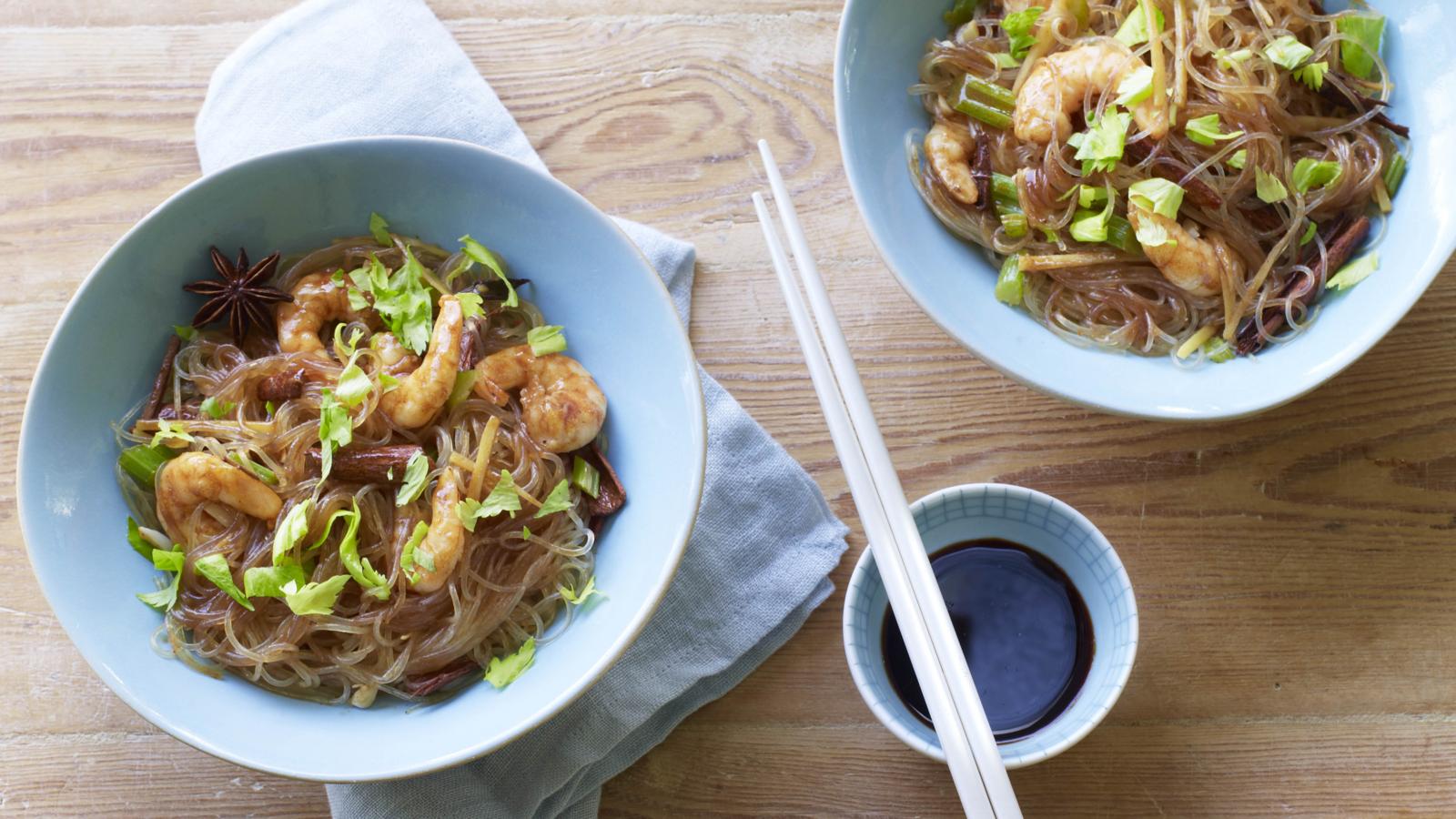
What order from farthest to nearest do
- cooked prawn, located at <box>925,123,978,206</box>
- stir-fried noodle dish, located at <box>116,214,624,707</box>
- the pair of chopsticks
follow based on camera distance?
cooked prawn, located at <box>925,123,978,206</box>
stir-fried noodle dish, located at <box>116,214,624,707</box>
the pair of chopsticks

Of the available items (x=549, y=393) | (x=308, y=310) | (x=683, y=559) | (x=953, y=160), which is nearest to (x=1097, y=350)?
(x=953, y=160)

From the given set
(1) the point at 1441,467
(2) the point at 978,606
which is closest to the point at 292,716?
(2) the point at 978,606

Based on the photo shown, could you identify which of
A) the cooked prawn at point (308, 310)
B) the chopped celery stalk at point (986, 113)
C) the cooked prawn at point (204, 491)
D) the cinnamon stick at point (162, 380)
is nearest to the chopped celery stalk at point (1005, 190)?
the chopped celery stalk at point (986, 113)

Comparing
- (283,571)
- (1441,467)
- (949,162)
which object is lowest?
(1441,467)

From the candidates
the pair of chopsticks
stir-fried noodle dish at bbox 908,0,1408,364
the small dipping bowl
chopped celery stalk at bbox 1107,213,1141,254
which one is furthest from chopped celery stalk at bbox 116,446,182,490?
chopped celery stalk at bbox 1107,213,1141,254

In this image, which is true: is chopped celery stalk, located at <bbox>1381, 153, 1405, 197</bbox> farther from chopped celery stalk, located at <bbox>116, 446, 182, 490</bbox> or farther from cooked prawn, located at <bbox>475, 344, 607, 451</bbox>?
chopped celery stalk, located at <bbox>116, 446, 182, 490</bbox>

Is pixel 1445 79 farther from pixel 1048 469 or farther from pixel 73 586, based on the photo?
pixel 73 586

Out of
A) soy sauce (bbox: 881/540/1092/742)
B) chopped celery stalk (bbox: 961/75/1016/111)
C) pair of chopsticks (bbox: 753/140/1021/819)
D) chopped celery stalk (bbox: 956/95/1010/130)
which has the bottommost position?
soy sauce (bbox: 881/540/1092/742)
